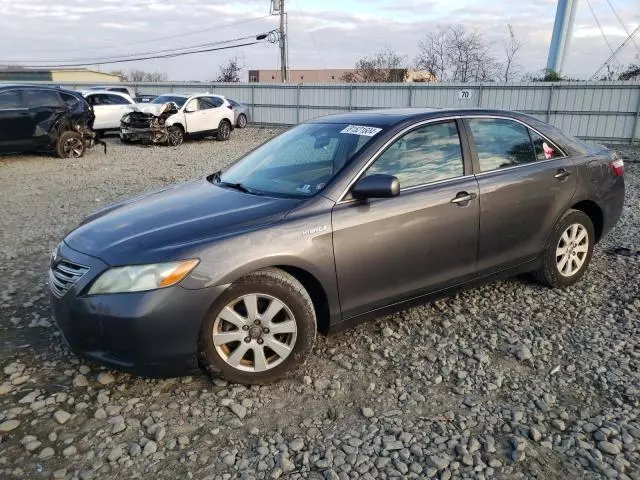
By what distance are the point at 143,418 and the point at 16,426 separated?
66 centimetres

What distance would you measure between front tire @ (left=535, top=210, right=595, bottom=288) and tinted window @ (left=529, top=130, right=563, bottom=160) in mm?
504

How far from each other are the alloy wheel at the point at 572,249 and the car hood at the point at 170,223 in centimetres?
254

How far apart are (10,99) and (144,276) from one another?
1088 centimetres

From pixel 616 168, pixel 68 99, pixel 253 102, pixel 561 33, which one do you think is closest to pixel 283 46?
pixel 253 102

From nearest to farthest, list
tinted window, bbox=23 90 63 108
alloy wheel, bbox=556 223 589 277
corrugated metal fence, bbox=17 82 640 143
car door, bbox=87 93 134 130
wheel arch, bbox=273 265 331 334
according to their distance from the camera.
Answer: wheel arch, bbox=273 265 331 334 → alloy wheel, bbox=556 223 589 277 → tinted window, bbox=23 90 63 108 → corrugated metal fence, bbox=17 82 640 143 → car door, bbox=87 93 134 130

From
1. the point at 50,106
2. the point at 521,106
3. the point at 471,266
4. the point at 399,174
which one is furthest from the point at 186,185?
the point at 521,106

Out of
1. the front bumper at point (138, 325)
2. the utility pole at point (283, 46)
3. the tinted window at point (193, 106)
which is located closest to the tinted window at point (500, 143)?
the front bumper at point (138, 325)

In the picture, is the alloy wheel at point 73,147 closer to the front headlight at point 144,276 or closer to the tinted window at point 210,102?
the tinted window at point 210,102

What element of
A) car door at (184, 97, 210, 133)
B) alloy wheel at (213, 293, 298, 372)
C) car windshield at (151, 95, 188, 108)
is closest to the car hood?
alloy wheel at (213, 293, 298, 372)

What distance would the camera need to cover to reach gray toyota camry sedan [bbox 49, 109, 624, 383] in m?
2.76

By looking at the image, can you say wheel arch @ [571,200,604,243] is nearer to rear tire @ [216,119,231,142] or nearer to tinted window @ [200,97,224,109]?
tinted window @ [200,97,224,109]

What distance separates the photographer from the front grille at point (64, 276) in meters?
2.89

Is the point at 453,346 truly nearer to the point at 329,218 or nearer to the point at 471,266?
the point at 471,266

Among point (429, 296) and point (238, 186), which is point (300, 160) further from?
point (429, 296)
